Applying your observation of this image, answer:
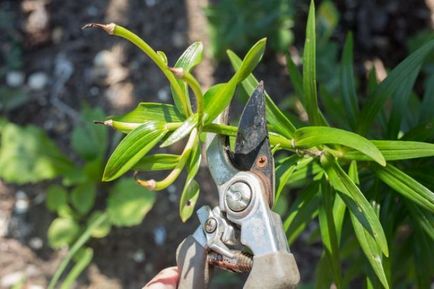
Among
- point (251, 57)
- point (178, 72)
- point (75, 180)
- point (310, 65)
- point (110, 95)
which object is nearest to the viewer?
point (178, 72)

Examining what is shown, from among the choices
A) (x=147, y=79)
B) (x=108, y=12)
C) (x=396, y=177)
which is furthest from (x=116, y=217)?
(x=396, y=177)

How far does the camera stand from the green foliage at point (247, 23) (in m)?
2.13

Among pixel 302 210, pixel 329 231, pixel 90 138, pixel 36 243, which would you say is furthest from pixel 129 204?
pixel 329 231

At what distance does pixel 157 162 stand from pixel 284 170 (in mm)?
249

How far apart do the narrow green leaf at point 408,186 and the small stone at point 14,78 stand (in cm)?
163

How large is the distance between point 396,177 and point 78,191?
52.2 inches

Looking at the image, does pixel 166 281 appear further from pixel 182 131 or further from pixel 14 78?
pixel 14 78

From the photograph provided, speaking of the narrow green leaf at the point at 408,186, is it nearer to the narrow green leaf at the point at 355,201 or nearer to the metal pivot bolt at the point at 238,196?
the narrow green leaf at the point at 355,201

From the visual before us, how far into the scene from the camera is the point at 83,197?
7.31 ft

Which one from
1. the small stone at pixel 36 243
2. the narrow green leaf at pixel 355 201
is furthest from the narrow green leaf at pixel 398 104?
the small stone at pixel 36 243

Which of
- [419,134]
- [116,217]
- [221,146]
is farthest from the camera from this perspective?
[116,217]

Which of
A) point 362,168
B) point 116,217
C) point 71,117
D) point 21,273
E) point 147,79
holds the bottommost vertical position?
point 21,273

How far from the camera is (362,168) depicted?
132 cm

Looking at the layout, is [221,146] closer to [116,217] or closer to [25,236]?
[116,217]
